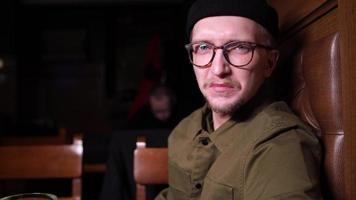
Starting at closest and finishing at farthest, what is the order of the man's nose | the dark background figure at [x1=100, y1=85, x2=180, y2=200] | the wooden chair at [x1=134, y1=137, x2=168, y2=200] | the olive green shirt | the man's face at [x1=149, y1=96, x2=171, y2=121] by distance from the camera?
1. the olive green shirt
2. the man's nose
3. the wooden chair at [x1=134, y1=137, x2=168, y2=200]
4. the dark background figure at [x1=100, y1=85, x2=180, y2=200]
5. the man's face at [x1=149, y1=96, x2=171, y2=121]

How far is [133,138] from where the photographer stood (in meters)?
1.76

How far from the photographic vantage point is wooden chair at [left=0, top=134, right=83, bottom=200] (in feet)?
3.90

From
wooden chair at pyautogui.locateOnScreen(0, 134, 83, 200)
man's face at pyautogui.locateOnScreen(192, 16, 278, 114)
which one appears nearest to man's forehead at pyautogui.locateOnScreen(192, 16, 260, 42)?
man's face at pyautogui.locateOnScreen(192, 16, 278, 114)

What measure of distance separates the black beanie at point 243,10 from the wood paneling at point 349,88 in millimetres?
191

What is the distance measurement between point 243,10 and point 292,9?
277mm

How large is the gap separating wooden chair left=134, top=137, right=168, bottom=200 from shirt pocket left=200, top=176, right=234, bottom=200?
421 mm

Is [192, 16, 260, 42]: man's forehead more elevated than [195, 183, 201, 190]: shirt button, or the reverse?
[192, 16, 260, 42]: man's forehead

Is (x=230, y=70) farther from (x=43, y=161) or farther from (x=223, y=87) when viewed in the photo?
(x=43, y=161)

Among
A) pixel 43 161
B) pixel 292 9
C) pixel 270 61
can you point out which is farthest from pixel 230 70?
pixel 43 161

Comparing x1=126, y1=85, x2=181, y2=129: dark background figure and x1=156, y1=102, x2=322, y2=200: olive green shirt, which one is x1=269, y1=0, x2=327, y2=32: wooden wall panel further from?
x1=126, y1=85, x2=181, y2=129: dark background figure

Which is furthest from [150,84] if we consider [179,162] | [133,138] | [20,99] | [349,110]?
[349,110]

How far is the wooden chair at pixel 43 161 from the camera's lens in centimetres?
119

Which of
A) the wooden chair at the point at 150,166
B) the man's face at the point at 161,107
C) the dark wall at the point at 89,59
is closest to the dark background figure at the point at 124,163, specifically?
the wooden chair at the point at 150,166

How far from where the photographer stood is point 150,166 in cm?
117
